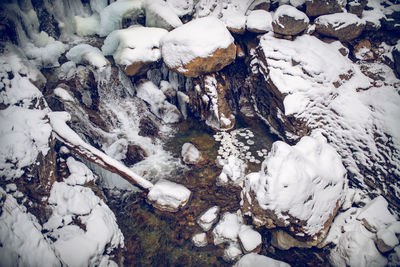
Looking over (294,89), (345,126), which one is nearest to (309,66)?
(294,89)

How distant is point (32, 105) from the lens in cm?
365

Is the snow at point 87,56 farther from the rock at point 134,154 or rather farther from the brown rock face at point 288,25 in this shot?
the brown rock face at point 288,25

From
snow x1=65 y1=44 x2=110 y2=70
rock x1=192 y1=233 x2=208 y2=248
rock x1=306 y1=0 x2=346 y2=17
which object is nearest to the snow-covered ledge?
rock x1=192 y1=233 x2=208 y2=248

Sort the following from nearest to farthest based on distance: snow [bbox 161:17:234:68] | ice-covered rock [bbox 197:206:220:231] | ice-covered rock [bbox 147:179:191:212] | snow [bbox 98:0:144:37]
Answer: ice-covered rock [bbox 197:206:220:231] < ice-covered rock [bbox 147:179:191:212] < snow [bbox 161:17:234:68] < snow [bbox 98:0:144:37]

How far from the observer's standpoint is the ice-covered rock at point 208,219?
4391 millimetres

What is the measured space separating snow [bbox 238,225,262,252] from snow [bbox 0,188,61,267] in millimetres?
2954

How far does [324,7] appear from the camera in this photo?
18.3 feet

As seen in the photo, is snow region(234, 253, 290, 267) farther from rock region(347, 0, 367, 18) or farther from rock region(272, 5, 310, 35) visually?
rock region(347, 0, 367, 18)

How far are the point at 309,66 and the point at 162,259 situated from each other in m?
5.55

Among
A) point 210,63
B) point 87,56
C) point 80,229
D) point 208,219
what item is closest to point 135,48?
point 87,56

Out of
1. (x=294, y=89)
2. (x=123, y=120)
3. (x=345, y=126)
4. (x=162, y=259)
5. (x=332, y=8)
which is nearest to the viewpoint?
(x=162, y=259)

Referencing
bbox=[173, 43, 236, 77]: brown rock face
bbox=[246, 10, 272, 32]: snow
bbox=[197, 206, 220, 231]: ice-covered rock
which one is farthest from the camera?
bbox=[246, 10, 272, 32]: snow

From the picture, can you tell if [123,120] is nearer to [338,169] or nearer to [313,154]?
[313,154]

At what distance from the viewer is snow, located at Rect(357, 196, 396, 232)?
12.0 feet
